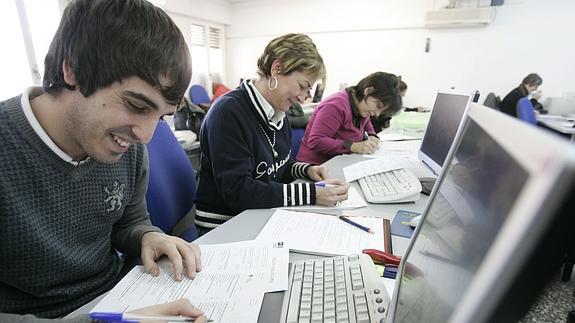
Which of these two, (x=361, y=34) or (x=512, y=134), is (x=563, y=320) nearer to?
(x=512, y=134)

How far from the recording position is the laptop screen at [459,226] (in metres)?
0.25

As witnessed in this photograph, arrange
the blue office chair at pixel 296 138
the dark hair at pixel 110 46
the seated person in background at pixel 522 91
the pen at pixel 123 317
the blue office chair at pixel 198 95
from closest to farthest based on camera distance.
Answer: the pen at pixel 123 317 → the dark hair at pixel 110 46 → the blue office chair at pixel 296 138 → the seated person in background at pixel 522 91 → the blue office chair at pixel 198 95

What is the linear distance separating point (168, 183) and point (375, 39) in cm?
551

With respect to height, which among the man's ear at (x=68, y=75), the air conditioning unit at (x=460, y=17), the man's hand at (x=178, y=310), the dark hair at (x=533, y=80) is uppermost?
the air conditioning unit at (x=460, y=17)

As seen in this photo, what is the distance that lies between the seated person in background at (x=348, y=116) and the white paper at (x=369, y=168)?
44 centimetres

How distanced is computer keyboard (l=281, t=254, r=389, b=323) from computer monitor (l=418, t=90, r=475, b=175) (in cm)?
62

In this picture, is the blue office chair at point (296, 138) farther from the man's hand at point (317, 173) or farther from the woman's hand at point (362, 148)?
the man's hand at point (317, 173)

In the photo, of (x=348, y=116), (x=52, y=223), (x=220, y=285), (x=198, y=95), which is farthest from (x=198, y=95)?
(x=220, y=285)

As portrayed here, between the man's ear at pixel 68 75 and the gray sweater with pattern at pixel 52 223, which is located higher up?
the man's ear at pixel 68 75

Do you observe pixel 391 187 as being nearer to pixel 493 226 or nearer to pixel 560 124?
pixel 493 226

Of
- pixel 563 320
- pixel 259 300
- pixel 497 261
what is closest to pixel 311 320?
pixel 259 300

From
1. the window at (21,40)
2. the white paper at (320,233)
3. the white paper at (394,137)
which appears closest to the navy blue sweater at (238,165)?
the white paper at (320,233)

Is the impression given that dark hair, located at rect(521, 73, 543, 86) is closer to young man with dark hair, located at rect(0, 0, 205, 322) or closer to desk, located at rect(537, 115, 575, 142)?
desk, located at rect(537, 115, 575, 142)

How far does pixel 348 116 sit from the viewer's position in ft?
6.65
